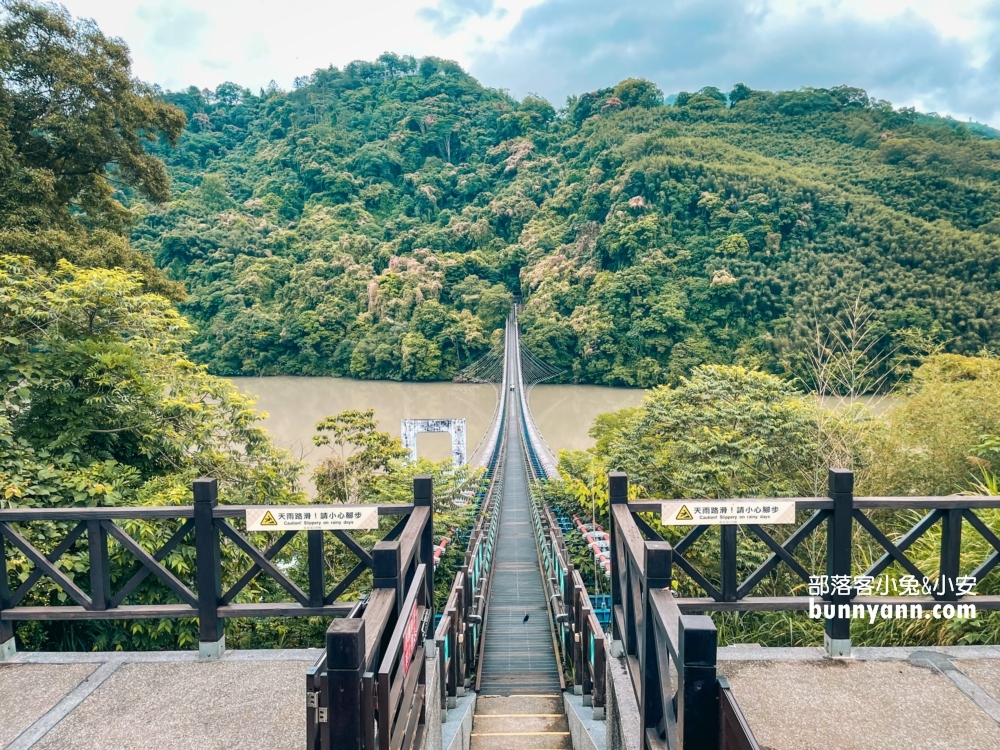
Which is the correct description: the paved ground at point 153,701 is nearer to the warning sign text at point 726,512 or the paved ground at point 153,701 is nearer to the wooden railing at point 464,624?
the wooden railing at point 464,624

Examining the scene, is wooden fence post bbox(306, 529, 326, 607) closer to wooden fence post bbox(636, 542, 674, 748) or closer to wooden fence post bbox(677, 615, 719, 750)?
wooden fence post bbox(636, 542, 674, 748)

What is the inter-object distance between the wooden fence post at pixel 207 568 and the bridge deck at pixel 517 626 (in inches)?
60.3

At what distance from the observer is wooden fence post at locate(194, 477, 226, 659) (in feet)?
5.41

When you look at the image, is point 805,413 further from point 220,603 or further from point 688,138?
point 688,138

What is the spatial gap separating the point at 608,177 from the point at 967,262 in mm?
15816

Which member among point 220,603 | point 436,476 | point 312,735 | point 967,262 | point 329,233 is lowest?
point 436,476

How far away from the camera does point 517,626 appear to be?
3729 millimetres

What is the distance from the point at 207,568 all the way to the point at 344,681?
0.97 meters

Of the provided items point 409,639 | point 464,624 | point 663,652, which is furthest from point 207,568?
point 464,624

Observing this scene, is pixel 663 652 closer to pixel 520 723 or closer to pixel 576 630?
pixel 520 723

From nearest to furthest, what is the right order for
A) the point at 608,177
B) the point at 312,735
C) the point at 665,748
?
the point at 312,735 → the point at 665,748 → the point at 608,177

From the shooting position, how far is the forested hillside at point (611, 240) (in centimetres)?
2108

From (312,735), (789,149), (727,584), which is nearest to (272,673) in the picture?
(312,735)

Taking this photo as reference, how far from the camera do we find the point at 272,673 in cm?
166
